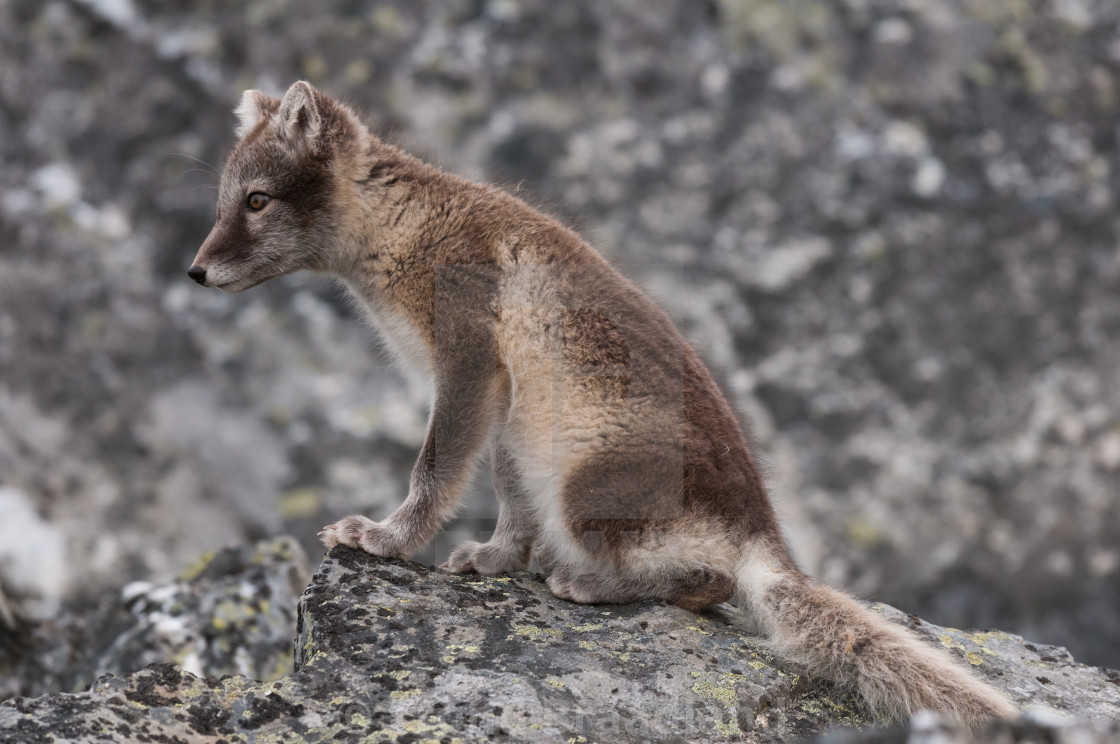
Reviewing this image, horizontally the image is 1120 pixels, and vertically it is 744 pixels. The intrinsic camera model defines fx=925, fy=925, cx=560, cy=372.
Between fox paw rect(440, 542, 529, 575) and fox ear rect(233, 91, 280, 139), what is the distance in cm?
279

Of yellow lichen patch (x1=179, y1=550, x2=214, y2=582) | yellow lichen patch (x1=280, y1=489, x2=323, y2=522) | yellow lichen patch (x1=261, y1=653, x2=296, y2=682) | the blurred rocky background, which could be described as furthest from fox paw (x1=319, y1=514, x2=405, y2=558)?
yellow lichen patch (x1=280, y1=489, x2=323, y2=522)

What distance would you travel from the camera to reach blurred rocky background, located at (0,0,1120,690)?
6.91 metres

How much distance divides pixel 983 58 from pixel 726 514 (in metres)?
6.54

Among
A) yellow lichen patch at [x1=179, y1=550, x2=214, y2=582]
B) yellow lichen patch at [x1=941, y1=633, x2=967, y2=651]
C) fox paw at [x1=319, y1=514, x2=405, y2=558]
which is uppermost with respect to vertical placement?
yellow lichen patch at [x1=941, y1=633, x2=967, y2=651]

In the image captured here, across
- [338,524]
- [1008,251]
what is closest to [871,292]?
[1008,251]

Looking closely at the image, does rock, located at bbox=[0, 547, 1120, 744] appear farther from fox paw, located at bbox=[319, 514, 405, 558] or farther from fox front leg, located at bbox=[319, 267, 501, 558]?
fox front leg, located at bbox=[319, 267, 501, 558]

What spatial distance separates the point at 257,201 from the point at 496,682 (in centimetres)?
306

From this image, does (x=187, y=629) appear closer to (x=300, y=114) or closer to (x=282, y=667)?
(x=282, y=667)

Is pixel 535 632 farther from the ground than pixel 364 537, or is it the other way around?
pixel 364 537

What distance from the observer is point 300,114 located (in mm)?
5133

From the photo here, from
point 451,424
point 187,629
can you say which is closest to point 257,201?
point 451,424

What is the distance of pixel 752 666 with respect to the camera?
4023mm

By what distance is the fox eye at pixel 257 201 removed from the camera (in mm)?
5195

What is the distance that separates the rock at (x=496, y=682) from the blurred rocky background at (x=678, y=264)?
1727 millimetres
